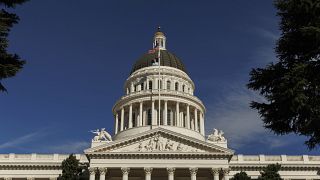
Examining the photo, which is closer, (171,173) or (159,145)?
(171,173)

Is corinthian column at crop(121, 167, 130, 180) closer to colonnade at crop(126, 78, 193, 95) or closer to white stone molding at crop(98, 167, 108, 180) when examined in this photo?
white stone molding at crop(98, 167, 108, 180)

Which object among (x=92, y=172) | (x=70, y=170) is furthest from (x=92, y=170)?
(x=70, y=170)

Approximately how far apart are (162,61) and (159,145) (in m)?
28.0

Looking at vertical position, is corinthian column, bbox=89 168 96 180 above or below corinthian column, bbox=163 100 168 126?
below

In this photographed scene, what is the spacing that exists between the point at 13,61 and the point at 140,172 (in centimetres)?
3987

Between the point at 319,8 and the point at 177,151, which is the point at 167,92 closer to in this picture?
the point at 177,151

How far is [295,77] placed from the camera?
20.8 meters

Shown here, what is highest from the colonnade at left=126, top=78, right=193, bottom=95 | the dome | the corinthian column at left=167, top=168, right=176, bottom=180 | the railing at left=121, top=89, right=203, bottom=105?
the dome

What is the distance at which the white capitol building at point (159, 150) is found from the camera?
54094 millimetres

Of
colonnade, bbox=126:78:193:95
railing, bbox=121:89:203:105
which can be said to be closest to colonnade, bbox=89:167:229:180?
railing, bbox=121:89:203:105

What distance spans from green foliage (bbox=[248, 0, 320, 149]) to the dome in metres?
57.0

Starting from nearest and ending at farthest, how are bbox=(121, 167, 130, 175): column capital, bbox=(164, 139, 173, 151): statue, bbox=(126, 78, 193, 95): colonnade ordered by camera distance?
bbox=(121, 167, 130, 175): column capital < bbox=(164, 139, 173, 151): statue < bbox=(126, 78, 193, 95): colonnade

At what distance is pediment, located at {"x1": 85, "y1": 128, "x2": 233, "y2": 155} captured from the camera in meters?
54.3

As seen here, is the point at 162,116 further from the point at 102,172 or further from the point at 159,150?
the point at 102,172
